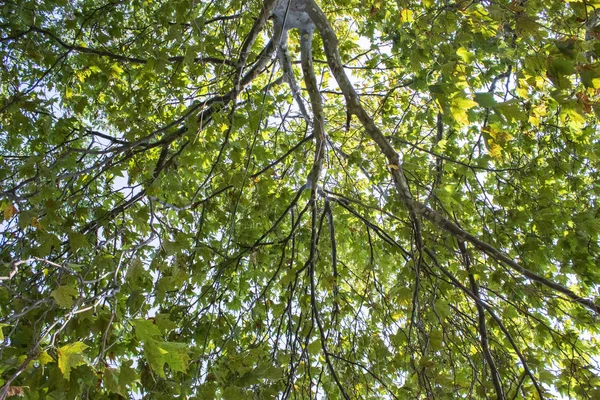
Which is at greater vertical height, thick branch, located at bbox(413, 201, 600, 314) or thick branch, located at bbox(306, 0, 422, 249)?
thick branch, located at bbox(306, 0, 422, 249)

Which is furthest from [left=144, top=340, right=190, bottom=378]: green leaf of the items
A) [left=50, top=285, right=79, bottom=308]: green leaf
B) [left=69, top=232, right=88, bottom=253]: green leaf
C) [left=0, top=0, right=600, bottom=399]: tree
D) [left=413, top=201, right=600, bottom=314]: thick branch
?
[left=413, top=201, right=600, bottom=314]: thick branch

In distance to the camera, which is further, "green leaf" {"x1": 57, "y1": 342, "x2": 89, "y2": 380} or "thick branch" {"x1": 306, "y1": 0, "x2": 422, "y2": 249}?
"thick branch" {"x1": 306, "y1": 0, "x2": 422, "y2": 249}

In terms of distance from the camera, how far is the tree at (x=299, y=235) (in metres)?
1.85

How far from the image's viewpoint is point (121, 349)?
1.77m

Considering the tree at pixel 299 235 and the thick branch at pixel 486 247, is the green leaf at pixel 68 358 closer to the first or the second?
the tree at pixel 299 235

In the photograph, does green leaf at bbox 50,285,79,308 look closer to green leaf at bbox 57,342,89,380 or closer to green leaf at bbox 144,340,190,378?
green leaf at bbox 57,342,89,380

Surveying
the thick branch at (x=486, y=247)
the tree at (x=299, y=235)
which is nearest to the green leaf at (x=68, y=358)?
the tree at (x=299, y=235)

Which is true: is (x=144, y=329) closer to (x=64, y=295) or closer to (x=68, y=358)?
(x=68, y=358)

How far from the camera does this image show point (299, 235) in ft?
11.9

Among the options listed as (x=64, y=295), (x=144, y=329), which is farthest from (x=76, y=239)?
(x=144, y=329)

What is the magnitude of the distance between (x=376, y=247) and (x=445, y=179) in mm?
906

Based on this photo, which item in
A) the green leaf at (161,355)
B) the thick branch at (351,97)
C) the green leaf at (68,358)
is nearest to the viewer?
the green leaf at (68,358)

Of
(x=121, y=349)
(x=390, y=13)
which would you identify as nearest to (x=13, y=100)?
(x=121, y=349)

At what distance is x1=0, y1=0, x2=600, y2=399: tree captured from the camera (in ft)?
6.07
